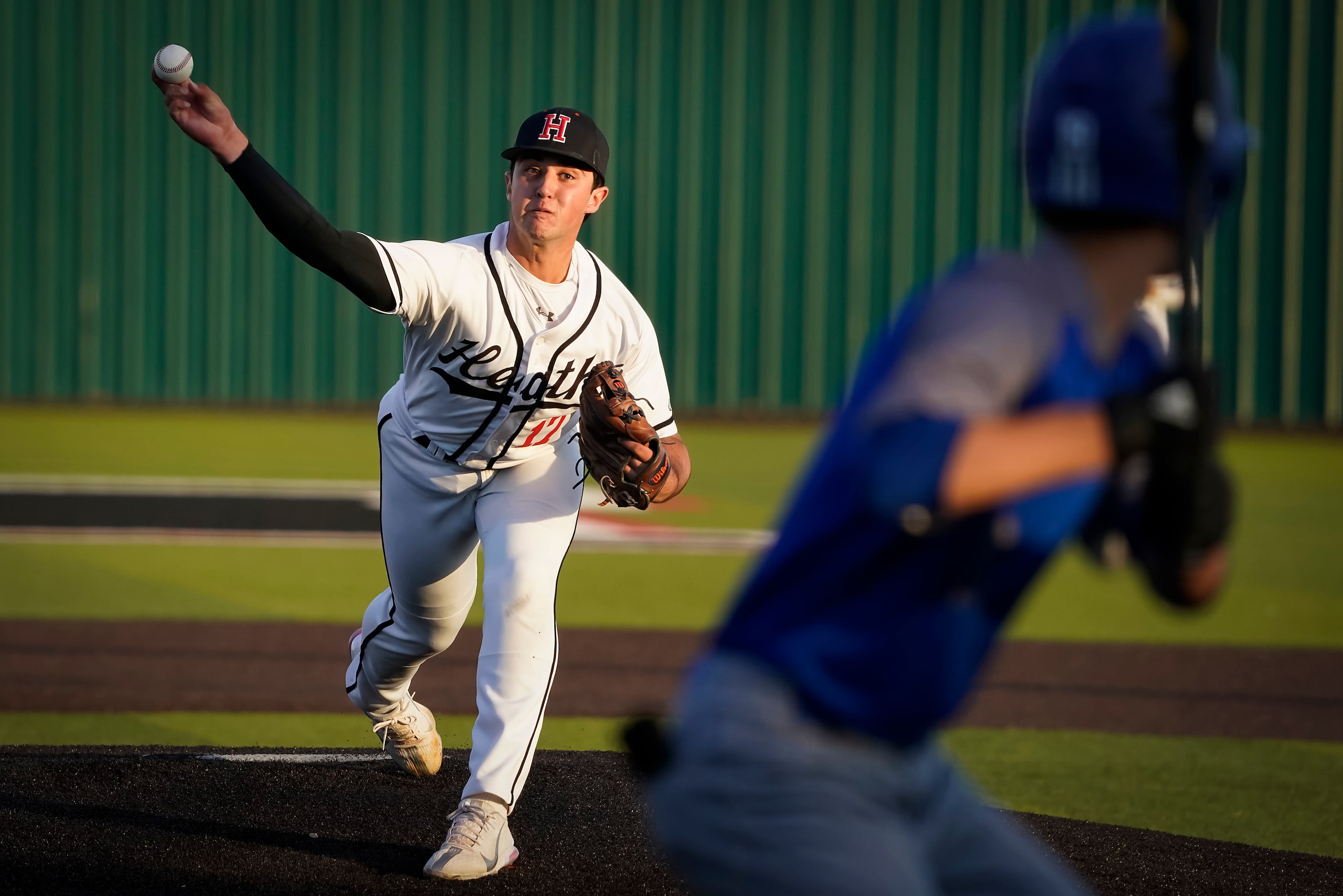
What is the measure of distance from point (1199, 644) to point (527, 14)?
1373cm

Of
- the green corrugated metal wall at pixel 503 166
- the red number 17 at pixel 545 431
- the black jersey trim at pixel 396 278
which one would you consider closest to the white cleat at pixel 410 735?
the red number 17 at pixel 545 431

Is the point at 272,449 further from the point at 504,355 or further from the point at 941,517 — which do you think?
the point at 941,517

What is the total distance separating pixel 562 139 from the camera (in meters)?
4.81

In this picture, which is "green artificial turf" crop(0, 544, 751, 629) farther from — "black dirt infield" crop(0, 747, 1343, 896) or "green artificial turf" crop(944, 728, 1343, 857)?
"black dirt infield" crop(0, 747, 1343, 896)

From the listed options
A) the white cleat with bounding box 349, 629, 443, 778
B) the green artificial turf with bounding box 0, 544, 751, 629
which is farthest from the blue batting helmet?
the green artificial turf with bounding box 0, 544, 751, 629

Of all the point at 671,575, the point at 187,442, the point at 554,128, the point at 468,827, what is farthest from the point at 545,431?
the point at 187,442

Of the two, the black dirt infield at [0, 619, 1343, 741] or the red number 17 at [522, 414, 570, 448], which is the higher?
the red number 17 at [522, 414, 570, 448]

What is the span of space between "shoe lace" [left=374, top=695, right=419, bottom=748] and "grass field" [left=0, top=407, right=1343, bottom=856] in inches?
40.9

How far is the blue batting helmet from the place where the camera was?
1993mm

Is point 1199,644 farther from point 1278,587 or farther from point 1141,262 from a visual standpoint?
point 1141,262

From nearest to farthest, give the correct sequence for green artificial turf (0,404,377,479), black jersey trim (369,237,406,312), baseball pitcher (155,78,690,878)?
black jersey trim (369,237,406,312) < baseball pitcher (155,78,690,878) < green artificial turf (0,404,377,479)

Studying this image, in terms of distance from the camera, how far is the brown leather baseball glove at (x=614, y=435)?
4641 mm

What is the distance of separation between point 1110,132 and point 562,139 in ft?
9.88

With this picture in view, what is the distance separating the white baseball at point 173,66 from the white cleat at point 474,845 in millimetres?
2126
